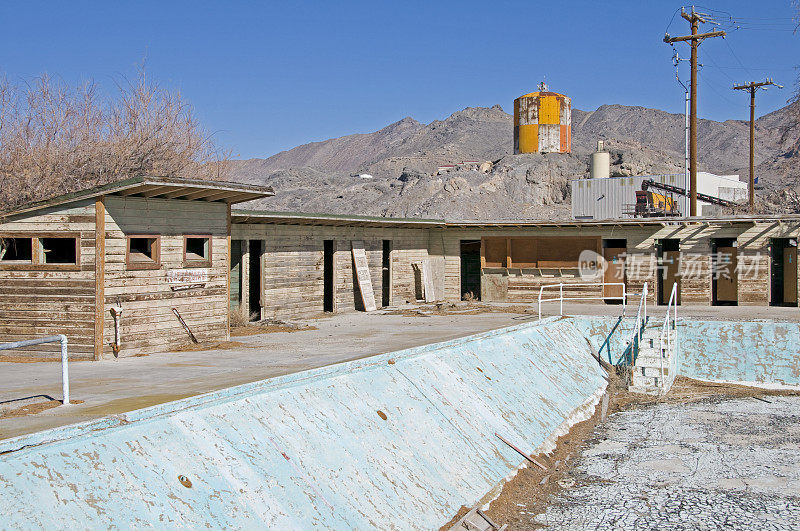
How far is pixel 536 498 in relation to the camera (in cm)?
814

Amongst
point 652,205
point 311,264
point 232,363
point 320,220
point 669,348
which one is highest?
point 652,205

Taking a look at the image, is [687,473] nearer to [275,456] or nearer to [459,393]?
[459,393]

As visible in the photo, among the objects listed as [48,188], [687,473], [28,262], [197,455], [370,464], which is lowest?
[687,473]

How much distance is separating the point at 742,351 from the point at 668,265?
280 inches

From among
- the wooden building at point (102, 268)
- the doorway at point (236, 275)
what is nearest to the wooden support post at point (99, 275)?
the wooden building at point (102, 268)

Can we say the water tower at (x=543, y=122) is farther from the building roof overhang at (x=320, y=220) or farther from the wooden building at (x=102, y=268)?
the wooden building at (x=102, y=268)

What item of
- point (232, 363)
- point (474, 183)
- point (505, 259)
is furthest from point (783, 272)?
point (474, 183)

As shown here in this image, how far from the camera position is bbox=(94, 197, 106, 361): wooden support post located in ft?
39.0

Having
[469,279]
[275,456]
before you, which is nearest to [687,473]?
[275,456]

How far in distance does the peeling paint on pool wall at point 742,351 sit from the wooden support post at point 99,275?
1300cm

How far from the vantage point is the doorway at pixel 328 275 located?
21172mm

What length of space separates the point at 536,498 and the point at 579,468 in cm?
156

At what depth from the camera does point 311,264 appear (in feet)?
66.3

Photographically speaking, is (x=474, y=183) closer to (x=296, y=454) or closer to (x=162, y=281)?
(x=162, y=281)
